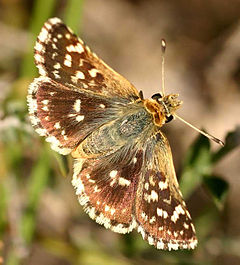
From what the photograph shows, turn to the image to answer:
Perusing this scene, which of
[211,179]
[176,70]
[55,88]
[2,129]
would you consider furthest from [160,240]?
[176,70]

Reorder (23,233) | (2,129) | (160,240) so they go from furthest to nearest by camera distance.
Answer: (23,233) → (2,129) → (160,240)

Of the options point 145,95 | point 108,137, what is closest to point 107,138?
point 108,137

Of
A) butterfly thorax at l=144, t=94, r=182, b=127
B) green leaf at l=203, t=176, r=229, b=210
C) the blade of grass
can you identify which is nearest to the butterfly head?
butterfly thorax at l=144, t=94, r=182, b=127

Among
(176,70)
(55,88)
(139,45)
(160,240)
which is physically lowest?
(160,240)

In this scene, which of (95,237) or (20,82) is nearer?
(20,82)

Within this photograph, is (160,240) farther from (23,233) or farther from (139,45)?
(139,45)

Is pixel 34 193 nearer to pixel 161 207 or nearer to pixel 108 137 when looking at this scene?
pixel 108 137

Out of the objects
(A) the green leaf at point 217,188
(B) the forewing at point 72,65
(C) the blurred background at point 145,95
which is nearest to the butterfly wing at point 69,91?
(B) the forewing at point 72,65
